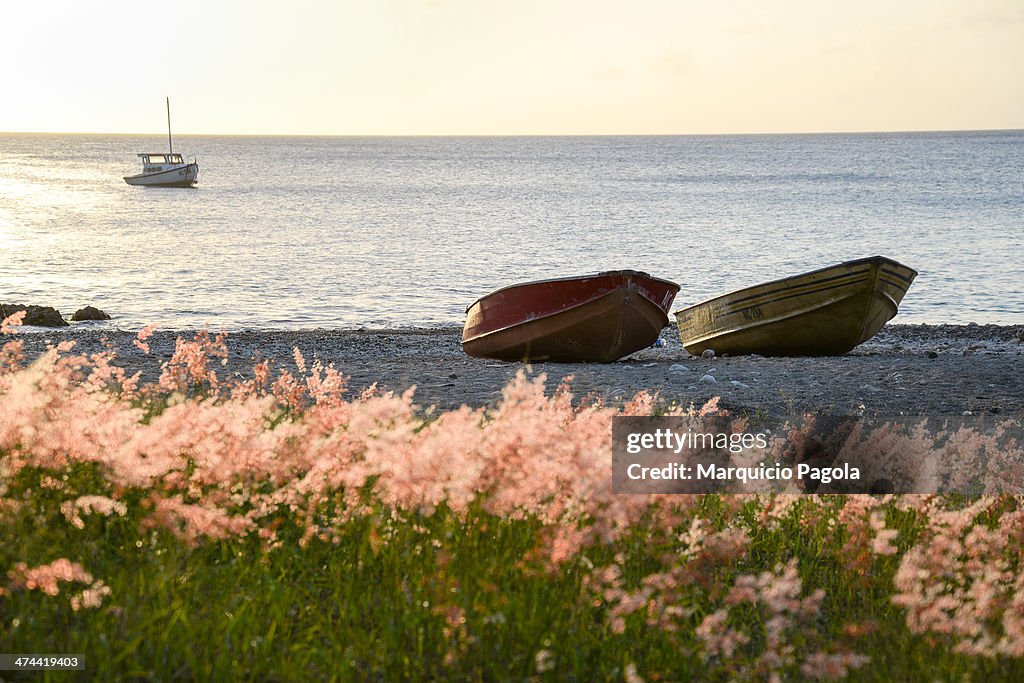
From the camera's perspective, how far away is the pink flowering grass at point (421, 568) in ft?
10.5

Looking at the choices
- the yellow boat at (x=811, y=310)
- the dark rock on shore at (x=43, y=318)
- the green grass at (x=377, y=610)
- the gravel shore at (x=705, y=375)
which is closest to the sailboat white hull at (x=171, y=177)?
the dark rock on shore at (x=43, y=318)

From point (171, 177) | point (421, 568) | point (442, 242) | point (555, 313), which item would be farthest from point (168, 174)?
point (421, 568)

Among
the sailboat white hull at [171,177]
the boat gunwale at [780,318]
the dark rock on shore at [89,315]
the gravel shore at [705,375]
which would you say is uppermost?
the sailboat white hull at [171,177]

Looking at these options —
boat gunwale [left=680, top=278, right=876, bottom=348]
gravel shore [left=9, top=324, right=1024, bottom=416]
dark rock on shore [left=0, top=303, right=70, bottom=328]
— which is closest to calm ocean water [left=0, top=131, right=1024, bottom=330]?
dark rock on shore [left=0, top=303, right=70, bottom=328]

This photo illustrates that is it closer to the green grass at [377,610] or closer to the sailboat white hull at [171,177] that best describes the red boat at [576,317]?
the green grass at [377,610]

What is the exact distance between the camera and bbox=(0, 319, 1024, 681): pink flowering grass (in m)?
3.21

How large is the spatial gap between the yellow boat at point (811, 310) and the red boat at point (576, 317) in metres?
1.13

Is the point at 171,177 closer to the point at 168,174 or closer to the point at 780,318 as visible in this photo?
the point at 168,174

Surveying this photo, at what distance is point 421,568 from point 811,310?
11.4 metres

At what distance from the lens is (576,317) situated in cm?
1347

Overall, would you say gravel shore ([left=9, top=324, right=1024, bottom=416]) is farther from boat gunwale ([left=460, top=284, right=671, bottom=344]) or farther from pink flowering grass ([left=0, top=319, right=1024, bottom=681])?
pink flowering grass ([left=0, top=319, right=1024, bottom=681])

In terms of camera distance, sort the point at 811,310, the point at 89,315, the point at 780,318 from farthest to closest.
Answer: the point at 89,315 < the point at 780,318 < the point at 811,310

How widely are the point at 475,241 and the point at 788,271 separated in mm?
15183

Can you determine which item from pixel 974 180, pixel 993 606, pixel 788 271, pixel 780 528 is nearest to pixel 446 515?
pixel 780 528
